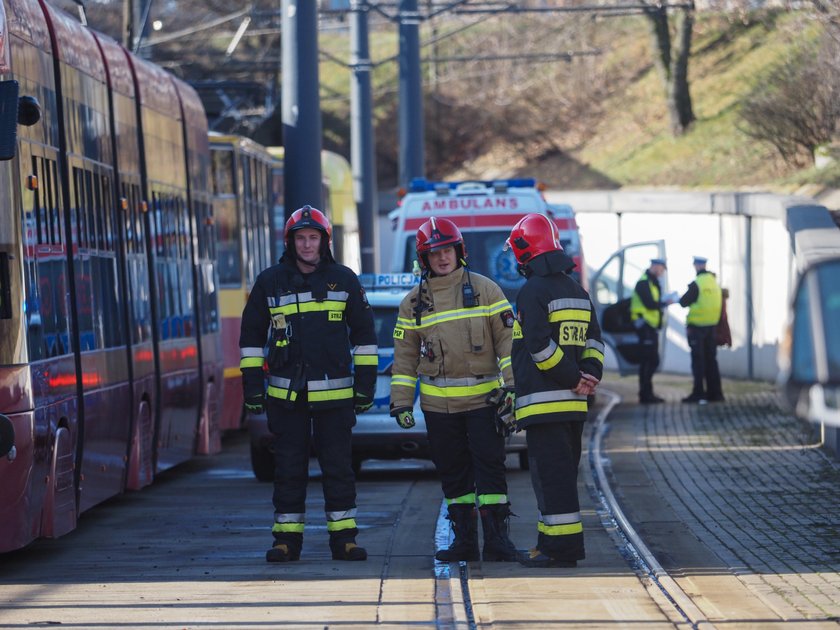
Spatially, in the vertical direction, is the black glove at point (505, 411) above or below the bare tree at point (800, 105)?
below

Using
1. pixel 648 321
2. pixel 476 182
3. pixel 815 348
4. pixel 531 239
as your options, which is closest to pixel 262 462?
pixel 531 239

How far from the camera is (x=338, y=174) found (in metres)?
31.1

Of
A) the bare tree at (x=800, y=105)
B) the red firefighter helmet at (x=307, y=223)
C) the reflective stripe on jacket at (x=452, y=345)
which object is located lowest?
the reflective stripe on jacket at (x=452, y=345)

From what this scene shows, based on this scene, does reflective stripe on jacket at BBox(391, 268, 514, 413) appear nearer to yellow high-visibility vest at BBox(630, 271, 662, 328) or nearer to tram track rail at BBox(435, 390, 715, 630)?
tram track rail at BBox(435, 390, 715, 630)

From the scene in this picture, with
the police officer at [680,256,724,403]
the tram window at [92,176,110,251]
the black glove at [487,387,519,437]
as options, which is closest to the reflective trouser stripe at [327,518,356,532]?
Answer: the black glove at [487,387,519,437]

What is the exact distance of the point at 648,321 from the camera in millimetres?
23000

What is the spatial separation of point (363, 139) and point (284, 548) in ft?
54.2

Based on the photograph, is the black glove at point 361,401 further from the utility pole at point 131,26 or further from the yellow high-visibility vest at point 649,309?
the utility pole at point 131,26

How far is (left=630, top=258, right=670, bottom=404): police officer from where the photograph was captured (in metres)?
22.8

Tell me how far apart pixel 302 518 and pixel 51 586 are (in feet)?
4.82

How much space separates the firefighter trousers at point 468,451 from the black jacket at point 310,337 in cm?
51

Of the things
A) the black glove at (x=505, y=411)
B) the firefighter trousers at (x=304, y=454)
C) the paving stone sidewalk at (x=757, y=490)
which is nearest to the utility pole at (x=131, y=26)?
the paving stone sidewalk at (x=757, y=490)

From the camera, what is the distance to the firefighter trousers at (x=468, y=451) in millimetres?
9664

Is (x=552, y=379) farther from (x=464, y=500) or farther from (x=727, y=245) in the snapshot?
(x=727, y=245)
